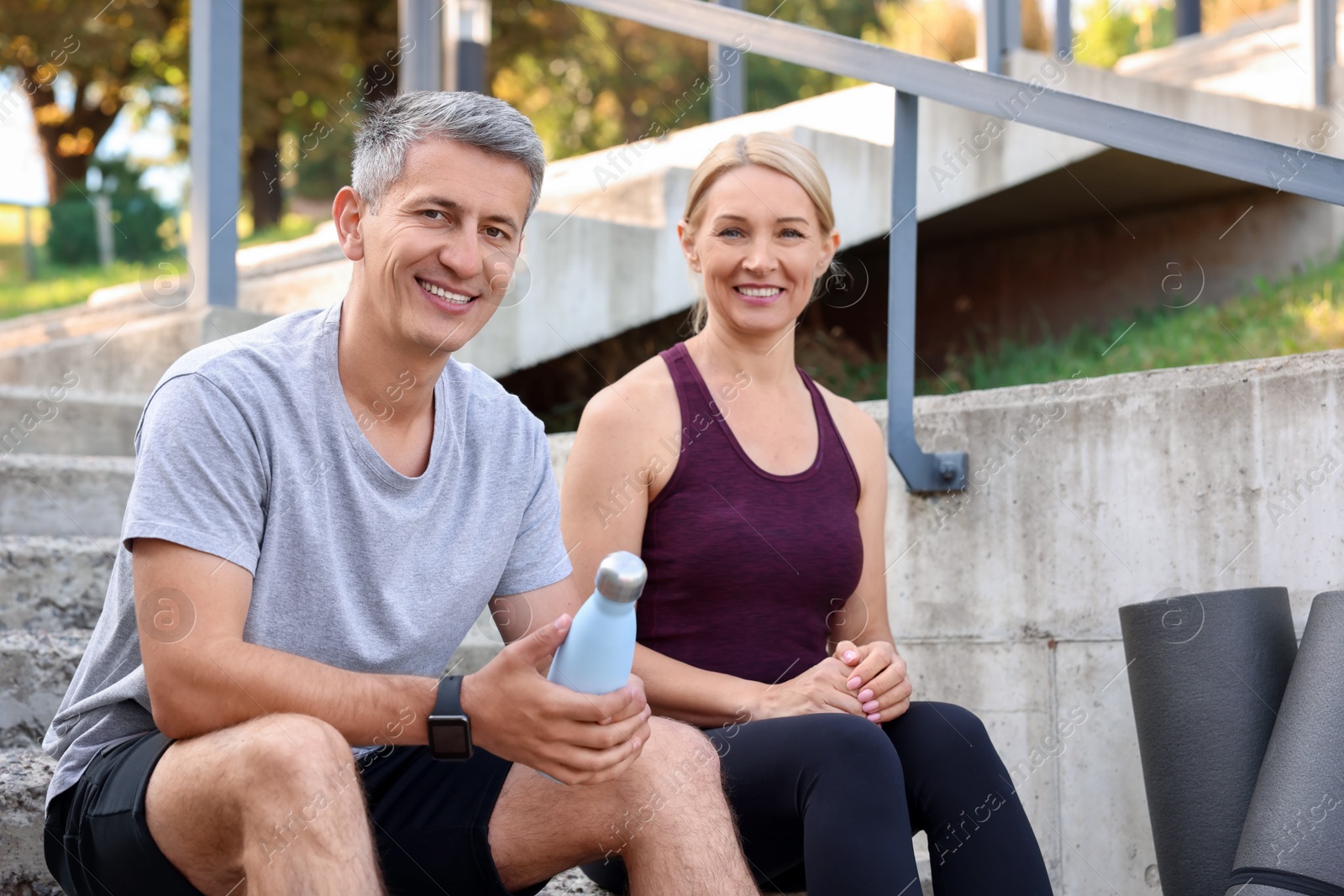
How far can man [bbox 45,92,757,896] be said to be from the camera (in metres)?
1.60

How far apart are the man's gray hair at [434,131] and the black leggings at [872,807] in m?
1.02

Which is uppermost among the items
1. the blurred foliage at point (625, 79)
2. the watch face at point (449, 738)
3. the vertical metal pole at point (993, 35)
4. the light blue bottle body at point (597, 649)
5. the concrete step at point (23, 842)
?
the blurred foliage at point (625, 79)

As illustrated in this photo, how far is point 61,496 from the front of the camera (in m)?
3.30

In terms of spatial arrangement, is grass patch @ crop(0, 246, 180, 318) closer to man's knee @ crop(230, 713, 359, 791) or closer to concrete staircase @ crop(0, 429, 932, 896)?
concrete staircase @ crop(0, 429, 932, 896)

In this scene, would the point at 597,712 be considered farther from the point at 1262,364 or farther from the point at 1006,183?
the point at 1006,183

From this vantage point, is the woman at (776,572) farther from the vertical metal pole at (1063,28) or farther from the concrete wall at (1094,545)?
the vertical metal pole at (1063,28)

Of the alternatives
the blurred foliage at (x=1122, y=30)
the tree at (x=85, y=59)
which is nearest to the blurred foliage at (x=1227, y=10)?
the blurred foliage at (x=1122, y=30)

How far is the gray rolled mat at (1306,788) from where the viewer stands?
1.95 metres

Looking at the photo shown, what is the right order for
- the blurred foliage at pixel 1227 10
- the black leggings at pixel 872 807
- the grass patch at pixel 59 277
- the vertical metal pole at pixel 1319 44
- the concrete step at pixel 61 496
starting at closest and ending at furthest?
1. the black leggings at pixel 872 807
2. the concrete step at pixel 61 496
3. the vertical metal pole at pixel 1319 44
4. the blurred foliage at pixel 1227 10
5. the grass patch at pixel 59 277

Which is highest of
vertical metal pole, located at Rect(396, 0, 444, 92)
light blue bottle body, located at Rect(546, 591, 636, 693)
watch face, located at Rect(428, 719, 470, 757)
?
vertical metal pole, located at Rect(396, 0, 444, 92)

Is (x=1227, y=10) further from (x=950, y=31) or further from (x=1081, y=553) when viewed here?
(x=1081, y=553)

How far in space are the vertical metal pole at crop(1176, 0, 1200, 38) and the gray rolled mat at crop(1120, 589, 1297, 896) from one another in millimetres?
7309

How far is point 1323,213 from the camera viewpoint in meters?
4.73

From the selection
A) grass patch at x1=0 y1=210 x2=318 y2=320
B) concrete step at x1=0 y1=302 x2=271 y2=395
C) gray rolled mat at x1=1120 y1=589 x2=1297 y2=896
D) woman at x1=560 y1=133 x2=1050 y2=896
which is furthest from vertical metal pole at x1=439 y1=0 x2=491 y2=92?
grass patch at x1=0 y1=210 x2=318 y2=320
